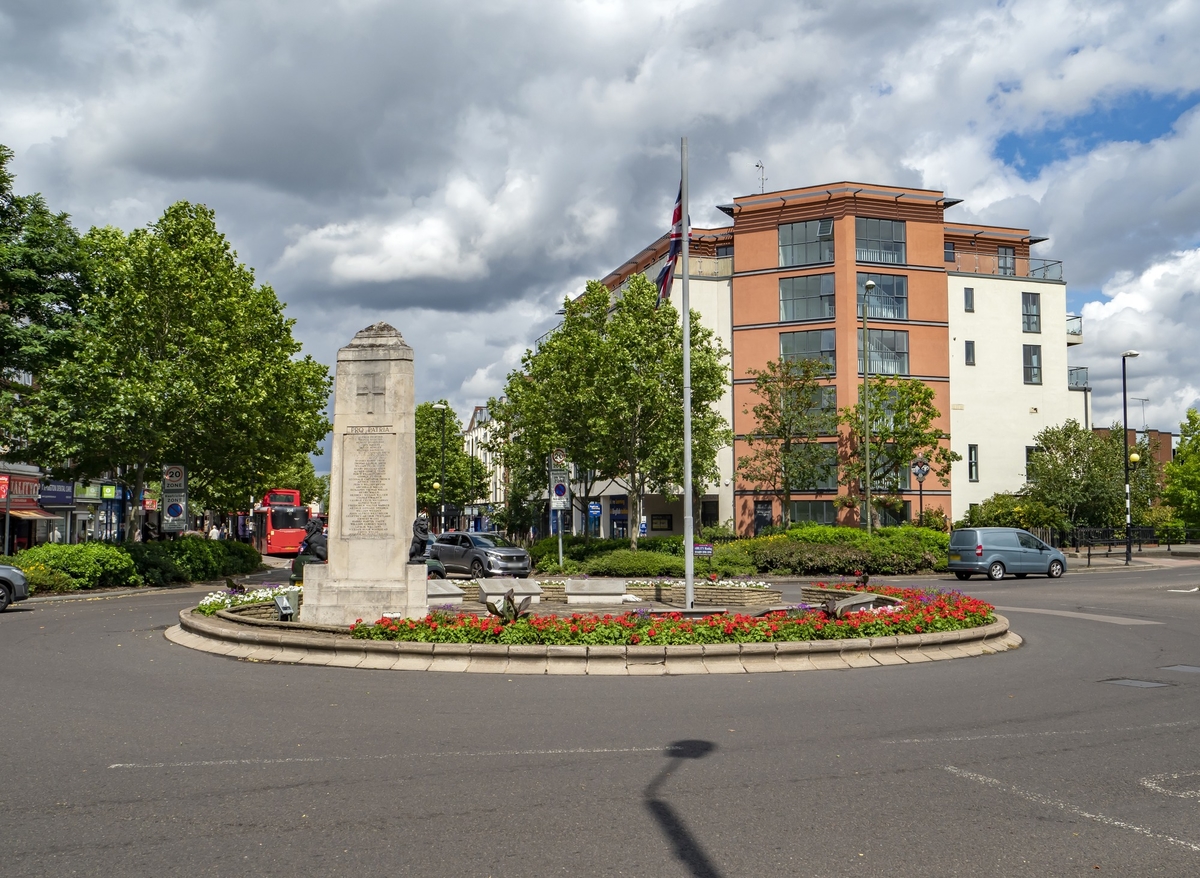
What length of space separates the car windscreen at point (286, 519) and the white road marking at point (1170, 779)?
177ft

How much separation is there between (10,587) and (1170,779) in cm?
2189

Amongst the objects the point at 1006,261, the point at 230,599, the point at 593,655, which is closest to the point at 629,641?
the point at 593,655

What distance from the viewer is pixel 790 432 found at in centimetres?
4869

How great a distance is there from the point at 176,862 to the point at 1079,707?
27.0ft

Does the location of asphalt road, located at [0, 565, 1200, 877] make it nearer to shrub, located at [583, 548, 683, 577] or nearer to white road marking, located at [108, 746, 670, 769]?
white road marking, located at [108, 746, 670, 769]

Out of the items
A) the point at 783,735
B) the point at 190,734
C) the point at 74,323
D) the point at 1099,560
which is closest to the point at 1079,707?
the point at 783,735

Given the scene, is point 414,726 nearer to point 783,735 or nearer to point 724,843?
point 783,735

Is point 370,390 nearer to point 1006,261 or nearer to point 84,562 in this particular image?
point 84,562

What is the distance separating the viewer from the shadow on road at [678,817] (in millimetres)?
5000

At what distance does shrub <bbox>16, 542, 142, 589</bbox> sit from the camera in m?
26.2

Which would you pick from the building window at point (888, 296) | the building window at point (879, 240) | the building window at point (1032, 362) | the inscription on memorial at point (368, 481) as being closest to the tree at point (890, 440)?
the building window at point (888, 296)

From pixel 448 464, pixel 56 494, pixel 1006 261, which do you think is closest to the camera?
pixel 56 494

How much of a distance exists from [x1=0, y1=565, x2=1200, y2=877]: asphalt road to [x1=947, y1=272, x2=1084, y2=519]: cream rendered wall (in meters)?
44.0

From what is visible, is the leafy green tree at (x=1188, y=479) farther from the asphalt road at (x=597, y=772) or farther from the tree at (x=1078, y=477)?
the asphalt road at (x=597, y=772)
